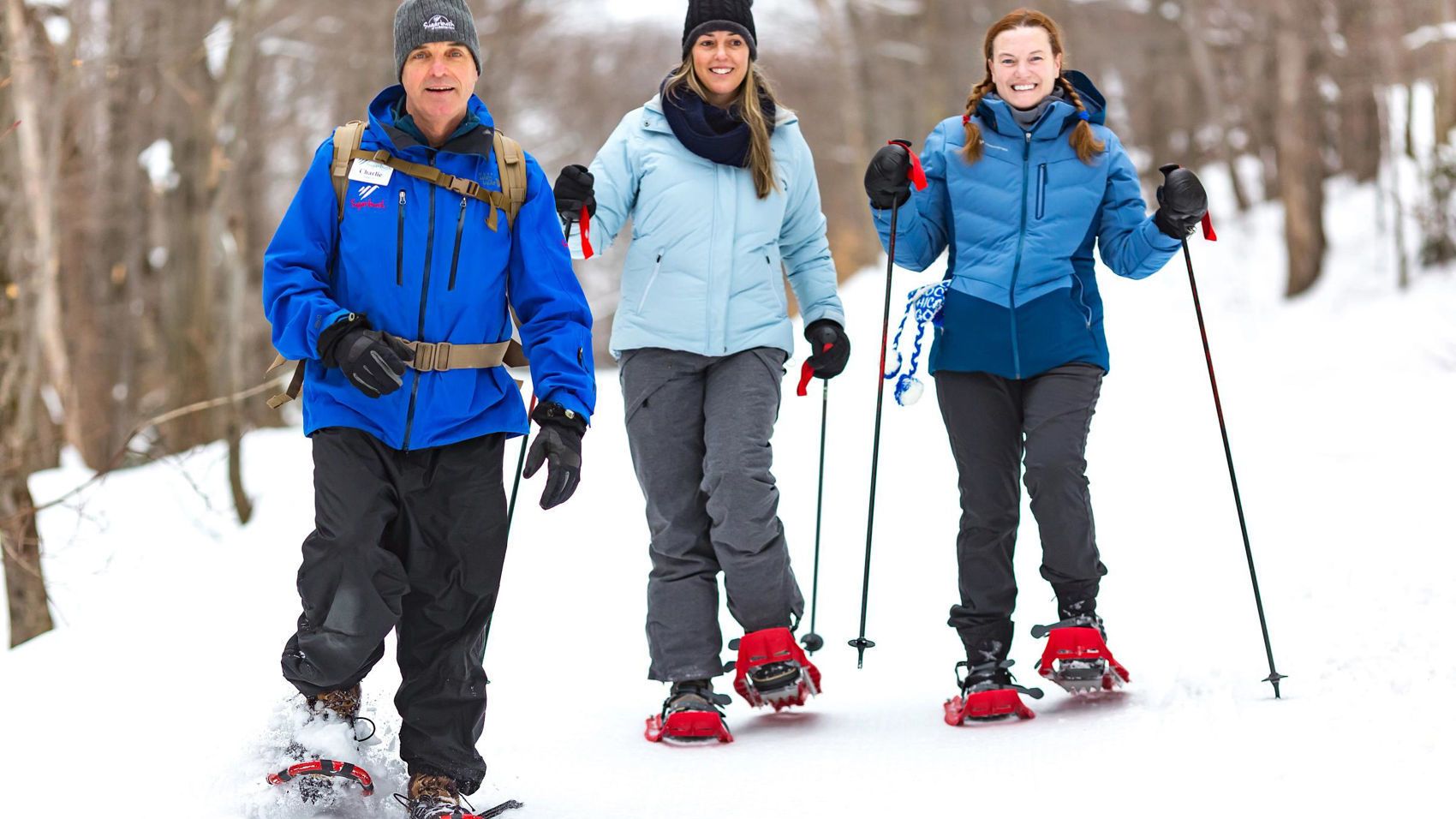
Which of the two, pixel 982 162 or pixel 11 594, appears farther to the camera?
pixel 11 594

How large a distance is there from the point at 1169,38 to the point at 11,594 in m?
27.1

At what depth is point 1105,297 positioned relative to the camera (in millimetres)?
14734

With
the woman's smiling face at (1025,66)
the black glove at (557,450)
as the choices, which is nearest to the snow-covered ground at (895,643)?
the black glove at (557,450)

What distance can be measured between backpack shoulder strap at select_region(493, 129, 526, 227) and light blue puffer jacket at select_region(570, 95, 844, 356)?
33.7 inches

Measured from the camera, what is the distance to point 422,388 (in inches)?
136

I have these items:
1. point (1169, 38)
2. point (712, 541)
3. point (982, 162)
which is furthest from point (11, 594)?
point (1169, 38)

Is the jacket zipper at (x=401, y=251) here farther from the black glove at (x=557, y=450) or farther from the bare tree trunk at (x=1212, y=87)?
the bare tree trunk at (x=1212, y=87)

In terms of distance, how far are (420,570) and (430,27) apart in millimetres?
1216

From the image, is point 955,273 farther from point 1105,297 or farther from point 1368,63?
point 1368,63

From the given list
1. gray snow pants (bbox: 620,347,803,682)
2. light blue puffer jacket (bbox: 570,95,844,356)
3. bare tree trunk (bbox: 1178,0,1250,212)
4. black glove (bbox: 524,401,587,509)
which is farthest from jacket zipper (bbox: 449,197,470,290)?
bare tree trunk (bbox: 1178,0,1250,212)

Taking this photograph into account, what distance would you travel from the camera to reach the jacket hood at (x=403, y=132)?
352 centimetres

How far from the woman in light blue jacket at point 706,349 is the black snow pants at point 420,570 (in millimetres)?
1059

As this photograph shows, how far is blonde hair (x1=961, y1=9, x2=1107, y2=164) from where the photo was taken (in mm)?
4586

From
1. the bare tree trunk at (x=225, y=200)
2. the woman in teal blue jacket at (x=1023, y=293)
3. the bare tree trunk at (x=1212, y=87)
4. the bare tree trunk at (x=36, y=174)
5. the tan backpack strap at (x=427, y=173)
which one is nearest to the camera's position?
the tan backpack strap at (x=427, y=173)
